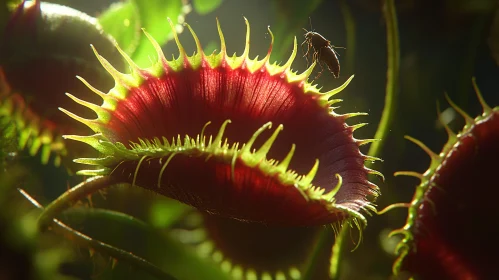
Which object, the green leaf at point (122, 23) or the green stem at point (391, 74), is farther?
the green leaf at point (122, 23)

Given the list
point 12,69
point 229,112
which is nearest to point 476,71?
point 229,112

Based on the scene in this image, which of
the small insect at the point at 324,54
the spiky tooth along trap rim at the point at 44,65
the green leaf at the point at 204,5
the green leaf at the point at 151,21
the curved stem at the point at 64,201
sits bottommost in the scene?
the curved stem at the point at 64,201

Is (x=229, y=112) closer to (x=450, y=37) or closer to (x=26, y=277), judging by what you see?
(x=26, y=277)

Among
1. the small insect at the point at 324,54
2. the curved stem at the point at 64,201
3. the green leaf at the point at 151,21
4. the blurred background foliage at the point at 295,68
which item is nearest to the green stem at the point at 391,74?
the blurred background foliage at the point at 295,68

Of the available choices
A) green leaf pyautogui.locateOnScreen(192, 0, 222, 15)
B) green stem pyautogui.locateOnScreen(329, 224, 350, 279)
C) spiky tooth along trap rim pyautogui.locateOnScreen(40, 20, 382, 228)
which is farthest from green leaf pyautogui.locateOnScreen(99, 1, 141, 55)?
green stem pyautogui.locateOnScreen(329, 224, 350, 279)

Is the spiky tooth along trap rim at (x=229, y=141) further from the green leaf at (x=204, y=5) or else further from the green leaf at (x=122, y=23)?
the green leaf at (x=204, y=5)
